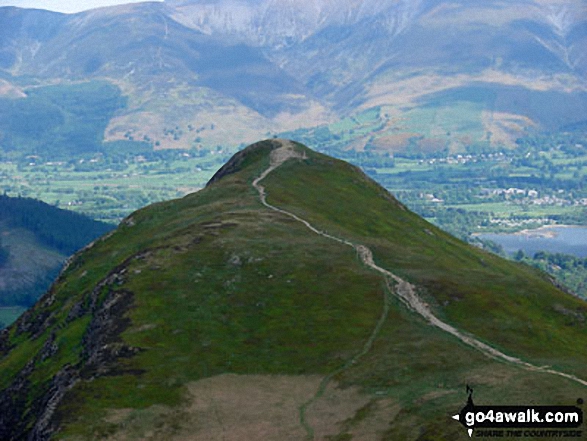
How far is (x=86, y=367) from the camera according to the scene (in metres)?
130

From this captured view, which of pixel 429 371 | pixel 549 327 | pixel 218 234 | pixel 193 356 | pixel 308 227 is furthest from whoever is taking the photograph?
pixel 308 227

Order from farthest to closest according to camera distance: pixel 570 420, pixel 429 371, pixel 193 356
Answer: pixel 193 356, pixel 429 371, pixel 570 420

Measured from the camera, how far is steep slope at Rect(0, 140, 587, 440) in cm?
10525

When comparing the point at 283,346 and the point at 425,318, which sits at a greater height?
the point at 425,318

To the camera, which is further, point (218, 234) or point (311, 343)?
point (218, 234)

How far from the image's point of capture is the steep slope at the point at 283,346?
10525cm

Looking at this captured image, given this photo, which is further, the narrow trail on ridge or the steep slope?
the narrow trail on ridge

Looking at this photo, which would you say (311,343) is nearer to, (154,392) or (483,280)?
(154,392)

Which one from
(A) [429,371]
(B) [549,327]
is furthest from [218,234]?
(A) [429,371]

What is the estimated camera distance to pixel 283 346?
133 meters

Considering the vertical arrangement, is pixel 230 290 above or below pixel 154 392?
above

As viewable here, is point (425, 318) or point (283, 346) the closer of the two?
point (283, 346)

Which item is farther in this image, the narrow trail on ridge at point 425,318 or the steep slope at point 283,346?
the narrow trail on ridge at point 425,318

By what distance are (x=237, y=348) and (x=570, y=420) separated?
186 ft
